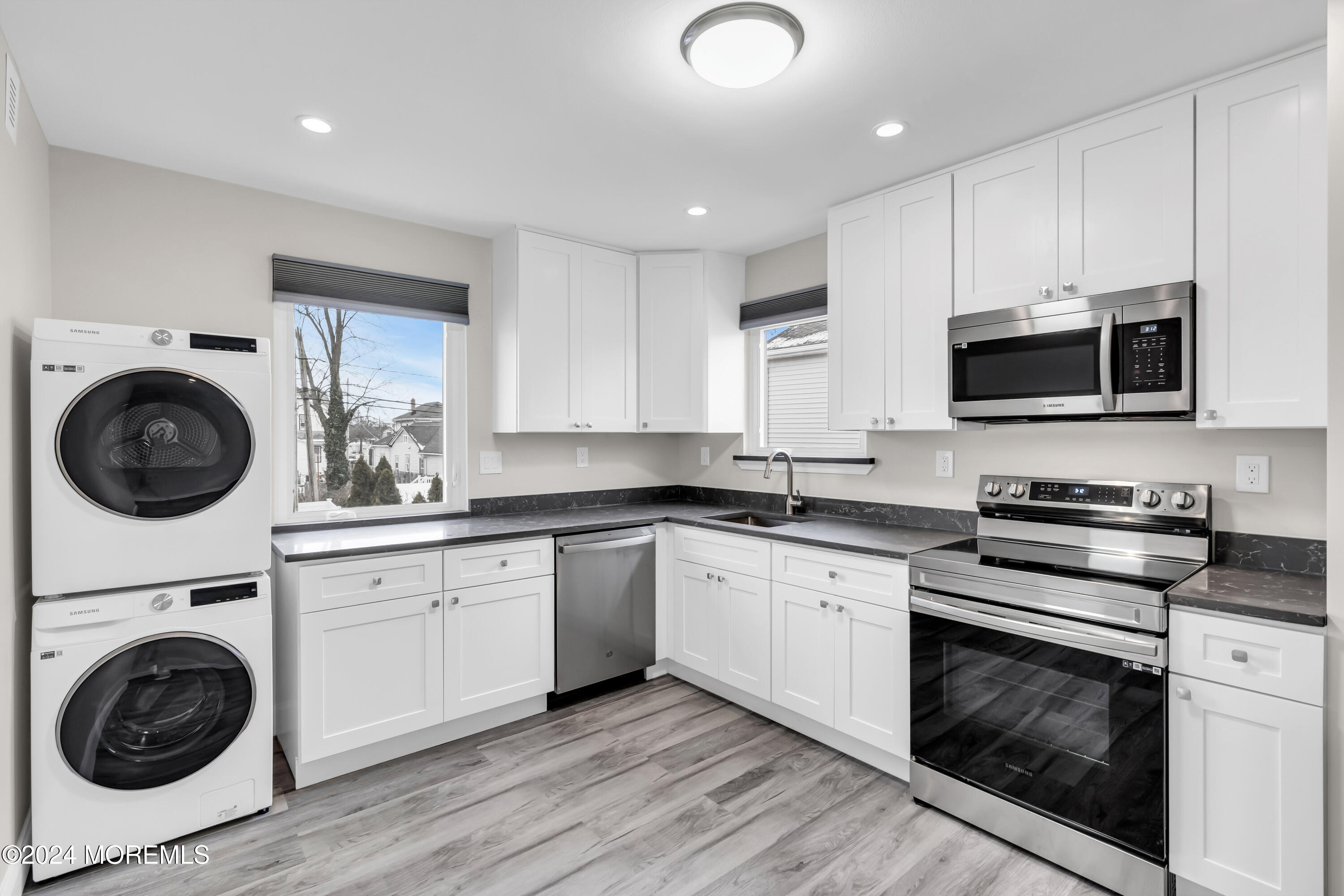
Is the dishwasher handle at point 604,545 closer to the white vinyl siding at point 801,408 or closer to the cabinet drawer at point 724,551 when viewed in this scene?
the cabinet drawer at point 724,551

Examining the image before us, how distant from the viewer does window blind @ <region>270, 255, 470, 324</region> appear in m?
2.91

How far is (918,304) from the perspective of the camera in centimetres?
267

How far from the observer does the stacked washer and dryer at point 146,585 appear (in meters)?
1.93

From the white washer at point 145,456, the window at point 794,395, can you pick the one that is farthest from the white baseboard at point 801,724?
the white washer at point 145,456

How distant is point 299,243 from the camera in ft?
9.69

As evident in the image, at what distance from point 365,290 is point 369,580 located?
4.66ft

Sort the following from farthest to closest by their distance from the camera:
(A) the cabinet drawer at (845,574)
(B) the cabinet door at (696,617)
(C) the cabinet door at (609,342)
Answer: (C) the cabinet door at (609,342) < (B) the cabinet door at (696,617) < (A) the cabinet drawer at (845,574)

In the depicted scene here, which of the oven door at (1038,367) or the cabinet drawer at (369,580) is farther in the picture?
the cabinet drawer at (369,580)

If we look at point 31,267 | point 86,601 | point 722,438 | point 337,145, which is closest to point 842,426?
point 722,438

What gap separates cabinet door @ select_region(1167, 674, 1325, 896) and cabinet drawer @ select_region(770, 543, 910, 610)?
84cm

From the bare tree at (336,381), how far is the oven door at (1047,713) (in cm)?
266

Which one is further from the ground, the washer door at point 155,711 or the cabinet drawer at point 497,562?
the cabinet drawer at point 497,562

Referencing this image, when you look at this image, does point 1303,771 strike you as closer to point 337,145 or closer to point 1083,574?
point 1083,574

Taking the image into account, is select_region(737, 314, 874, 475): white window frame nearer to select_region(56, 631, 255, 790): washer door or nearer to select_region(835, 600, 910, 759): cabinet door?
select_region(835, 600, 910, 759): cabinet door
